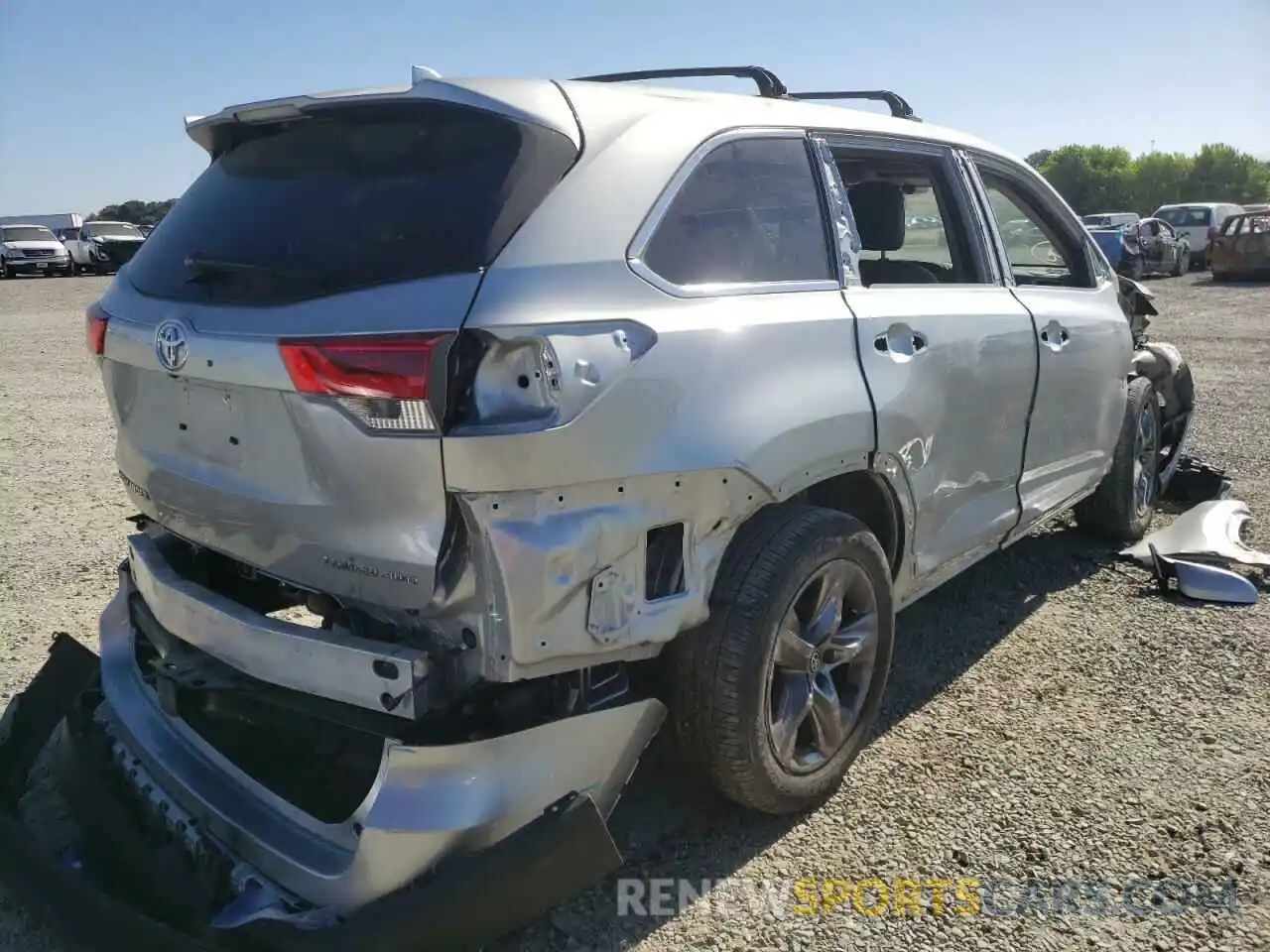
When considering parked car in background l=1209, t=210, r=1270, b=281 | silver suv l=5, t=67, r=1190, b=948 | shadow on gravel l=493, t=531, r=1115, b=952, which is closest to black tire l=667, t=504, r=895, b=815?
silver suv l=5, t=67, r=1190, b=948

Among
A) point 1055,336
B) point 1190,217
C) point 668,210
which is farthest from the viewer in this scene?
point 1190,217

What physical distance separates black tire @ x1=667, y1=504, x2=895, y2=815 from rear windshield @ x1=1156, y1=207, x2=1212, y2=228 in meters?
30.1

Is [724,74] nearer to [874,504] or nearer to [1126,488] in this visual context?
[874,504]

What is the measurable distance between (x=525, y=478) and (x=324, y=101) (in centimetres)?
116

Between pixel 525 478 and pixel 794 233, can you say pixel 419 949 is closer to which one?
pixel 525 478

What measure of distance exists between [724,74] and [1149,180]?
65.3 meters

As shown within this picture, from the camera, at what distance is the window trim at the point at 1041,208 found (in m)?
3.91

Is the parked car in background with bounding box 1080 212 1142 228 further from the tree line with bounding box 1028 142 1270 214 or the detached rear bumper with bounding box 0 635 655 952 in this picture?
the detached rear bumper with bounding box 0 635 655 952

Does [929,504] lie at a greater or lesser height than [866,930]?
greater

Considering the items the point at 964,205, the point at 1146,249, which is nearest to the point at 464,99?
the point at 964,205

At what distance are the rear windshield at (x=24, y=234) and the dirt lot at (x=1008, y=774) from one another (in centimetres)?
3176

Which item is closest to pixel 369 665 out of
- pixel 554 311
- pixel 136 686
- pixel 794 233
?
pixel 554 311

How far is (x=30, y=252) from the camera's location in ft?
105

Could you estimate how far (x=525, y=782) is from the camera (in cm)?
225
